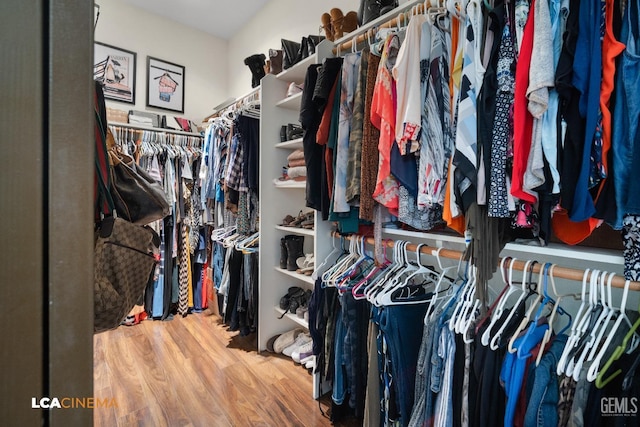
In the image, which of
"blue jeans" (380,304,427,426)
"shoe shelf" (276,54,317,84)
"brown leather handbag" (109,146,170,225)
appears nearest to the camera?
"brown leather handbag" (109,146,170,225)

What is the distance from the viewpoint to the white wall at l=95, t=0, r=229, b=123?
113 inches

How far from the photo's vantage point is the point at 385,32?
1333 mm

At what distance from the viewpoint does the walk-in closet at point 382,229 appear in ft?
1.05

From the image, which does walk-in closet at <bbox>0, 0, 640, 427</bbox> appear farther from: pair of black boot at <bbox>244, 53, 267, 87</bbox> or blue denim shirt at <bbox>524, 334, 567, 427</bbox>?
pair of black boot at <bbox>244, 53, 267, 87</bbox>

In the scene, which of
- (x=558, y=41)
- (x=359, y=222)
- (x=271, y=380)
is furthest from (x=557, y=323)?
(x=271, y=380)

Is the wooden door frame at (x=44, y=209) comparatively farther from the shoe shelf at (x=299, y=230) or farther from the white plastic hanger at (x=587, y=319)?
the shoe shelf at (x=299, y=230)

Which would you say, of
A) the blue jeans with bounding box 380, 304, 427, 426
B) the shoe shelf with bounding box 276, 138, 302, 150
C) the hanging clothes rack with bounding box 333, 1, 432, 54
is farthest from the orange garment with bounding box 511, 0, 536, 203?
the shoe shelf with bounding box 276, 138, 302, 150

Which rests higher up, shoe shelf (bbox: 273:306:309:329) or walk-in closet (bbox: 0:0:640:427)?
walk-in closet (bbox: 0:0:640:427)

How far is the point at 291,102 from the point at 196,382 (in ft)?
6.27

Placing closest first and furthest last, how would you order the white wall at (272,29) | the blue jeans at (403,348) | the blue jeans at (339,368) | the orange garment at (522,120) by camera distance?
1. the orange garment at (522,120)
2. the blue jeans at (403,348)
3. the blue jeans at (339,368)
4. the white wall at (272,29)

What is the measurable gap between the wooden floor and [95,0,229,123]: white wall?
7.55 feet

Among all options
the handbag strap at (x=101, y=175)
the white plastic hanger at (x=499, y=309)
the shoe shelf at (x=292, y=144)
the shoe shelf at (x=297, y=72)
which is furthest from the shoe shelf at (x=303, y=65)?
the white plastic hanger at (x=499, y=309)

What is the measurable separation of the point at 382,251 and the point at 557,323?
0.72 meters

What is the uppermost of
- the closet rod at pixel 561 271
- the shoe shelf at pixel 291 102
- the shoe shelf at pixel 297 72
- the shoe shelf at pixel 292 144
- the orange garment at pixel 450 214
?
the shoe shelf at pixel 297 72
